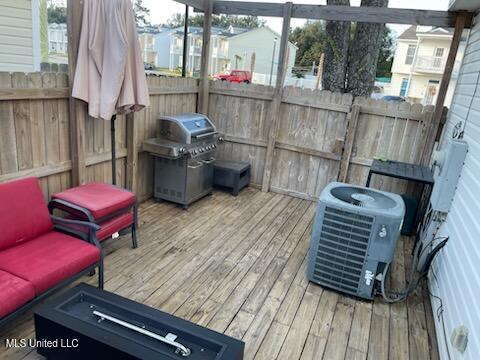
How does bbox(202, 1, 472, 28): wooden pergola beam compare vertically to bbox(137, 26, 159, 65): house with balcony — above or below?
above

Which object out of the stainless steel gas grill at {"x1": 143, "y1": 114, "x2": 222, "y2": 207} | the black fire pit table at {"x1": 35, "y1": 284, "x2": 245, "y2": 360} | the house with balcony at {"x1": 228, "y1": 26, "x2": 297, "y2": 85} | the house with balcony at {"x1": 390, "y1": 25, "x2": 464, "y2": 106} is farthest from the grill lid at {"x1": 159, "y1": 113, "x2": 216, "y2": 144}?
the house with balcony at {"x1": 390, "y1": 25, "x2": 464, "y2": 106}

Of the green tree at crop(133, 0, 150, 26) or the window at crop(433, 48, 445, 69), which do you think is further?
the window at crop(433, 48, 445, 69)

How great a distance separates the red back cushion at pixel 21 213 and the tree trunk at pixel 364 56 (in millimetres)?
4727

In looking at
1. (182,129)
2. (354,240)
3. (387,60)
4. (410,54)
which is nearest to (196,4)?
(182,129)

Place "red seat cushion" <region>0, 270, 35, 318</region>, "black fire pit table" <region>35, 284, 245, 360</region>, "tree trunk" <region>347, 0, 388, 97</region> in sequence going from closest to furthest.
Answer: "black fire pit table" <region>35, 284, 245, 360</region>, "red seat cushion" <region>0, 270, 35, 318</region>, "tree trunk" <region>347, 0, 388, 97</region>

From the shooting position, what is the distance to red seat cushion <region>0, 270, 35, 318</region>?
185cm

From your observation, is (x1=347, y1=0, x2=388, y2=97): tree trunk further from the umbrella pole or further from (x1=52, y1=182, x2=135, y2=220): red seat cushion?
(x1=52, y1=182, x2=135, y2=220): red seat cushion

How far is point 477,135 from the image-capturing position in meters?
2.53

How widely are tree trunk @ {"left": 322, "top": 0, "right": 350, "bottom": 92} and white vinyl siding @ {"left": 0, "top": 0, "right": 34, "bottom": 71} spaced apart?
4134 mm

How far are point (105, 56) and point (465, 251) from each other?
3135 mm

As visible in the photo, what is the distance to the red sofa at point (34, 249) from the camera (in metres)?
1.97

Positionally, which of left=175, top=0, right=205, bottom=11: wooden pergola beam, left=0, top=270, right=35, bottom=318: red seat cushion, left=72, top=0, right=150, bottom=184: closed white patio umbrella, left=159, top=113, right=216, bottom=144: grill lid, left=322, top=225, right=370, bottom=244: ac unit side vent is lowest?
left=0, top=270, right=35, bottom=318: red seat cushion

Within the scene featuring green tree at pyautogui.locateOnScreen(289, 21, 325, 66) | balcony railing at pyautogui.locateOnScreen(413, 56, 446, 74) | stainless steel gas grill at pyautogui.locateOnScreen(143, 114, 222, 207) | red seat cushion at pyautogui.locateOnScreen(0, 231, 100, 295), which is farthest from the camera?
green tree at pyautogui.locateOnScreen(289, 21, 325, 66)

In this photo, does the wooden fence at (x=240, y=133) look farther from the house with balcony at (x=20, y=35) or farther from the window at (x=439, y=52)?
the window at (x=439, y=52)
